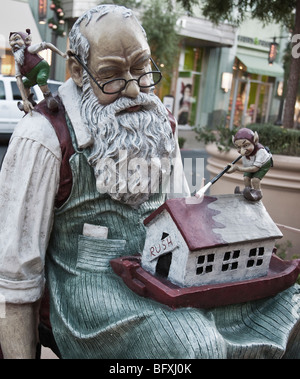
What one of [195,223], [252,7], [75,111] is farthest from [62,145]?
[252,7]

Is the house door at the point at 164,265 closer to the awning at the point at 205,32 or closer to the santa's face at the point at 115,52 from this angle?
the santa's face at the point at 115,52

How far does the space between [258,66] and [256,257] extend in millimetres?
18923

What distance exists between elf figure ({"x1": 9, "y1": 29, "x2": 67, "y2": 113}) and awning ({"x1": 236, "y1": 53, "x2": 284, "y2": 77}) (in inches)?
716

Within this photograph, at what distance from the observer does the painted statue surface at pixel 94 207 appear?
5.25ft

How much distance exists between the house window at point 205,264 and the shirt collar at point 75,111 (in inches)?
23.2

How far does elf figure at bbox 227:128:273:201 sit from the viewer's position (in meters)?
1.62

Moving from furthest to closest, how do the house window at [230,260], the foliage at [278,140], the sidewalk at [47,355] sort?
the foliage at [278,140]
the sidewalk at [47,355]
the house window at [230,260]

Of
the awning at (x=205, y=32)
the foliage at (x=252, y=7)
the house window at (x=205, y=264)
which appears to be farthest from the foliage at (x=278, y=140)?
the awning at (x=205, y=32)

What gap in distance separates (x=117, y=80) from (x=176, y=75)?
16690 millimetres

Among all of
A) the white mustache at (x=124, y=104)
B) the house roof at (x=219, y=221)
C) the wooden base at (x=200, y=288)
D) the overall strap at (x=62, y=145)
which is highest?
the white mustache at (x=124, y=104)

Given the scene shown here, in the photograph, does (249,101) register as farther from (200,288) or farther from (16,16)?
(200,288)

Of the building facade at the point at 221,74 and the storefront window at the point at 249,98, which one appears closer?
the building facade at the point at 221,74

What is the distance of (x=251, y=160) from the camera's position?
167cm
